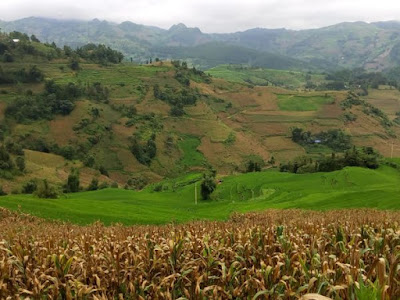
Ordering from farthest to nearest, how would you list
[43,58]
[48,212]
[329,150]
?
[43,58] → [329,150] → [48,212]

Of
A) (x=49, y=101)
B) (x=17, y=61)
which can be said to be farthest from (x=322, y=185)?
(x=17, y=61)

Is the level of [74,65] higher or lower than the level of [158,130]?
higher

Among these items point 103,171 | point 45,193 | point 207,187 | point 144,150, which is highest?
point 45,193

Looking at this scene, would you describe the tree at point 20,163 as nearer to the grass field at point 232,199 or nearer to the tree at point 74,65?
the grass field at point 232,199

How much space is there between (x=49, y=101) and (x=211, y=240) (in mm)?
114638

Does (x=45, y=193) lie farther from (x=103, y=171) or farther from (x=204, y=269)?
(x=103, y=171)

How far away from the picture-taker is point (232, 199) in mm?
63375

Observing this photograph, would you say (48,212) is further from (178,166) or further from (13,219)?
(178,166)

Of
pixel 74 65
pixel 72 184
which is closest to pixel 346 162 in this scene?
pixel 72 184

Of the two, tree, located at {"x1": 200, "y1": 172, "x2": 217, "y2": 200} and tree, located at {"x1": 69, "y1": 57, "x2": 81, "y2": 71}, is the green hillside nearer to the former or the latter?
tree, located at {"x1": 69, "y1": 57, "x2": 81, "y2": 71}

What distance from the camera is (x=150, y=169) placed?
11169 centimetres

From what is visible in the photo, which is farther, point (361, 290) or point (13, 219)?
point (13, 219)

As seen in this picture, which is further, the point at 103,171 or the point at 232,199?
the point at 103,171

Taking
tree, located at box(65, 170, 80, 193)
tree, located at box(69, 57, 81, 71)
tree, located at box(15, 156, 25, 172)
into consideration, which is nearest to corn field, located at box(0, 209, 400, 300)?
tree, located at box(65, 170, 80, 193)
